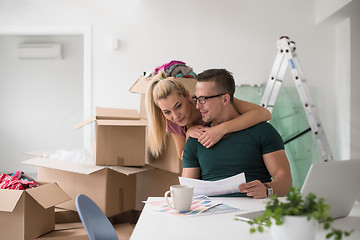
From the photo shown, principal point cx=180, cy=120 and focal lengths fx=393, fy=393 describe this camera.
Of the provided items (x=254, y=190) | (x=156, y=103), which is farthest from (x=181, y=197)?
(x=156, y=103)

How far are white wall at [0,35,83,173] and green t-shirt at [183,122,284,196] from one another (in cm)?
398

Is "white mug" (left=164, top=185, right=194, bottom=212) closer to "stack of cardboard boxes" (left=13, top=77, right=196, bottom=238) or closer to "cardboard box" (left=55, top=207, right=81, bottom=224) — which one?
"stack of cardboard boxes" (left=13, top=77, right=196, bottom=238)

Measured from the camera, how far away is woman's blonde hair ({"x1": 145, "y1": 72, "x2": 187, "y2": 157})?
82.0 inches

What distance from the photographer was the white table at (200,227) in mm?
985

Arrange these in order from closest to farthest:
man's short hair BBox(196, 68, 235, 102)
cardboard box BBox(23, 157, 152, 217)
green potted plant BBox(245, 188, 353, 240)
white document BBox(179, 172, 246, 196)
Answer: green potted plant BBox(245, 188, 353, 240) → white document BBox(179, 172, 246, 196) → man's short hair BBox(196, 68, 235, 102) → cardboard box BBox(23, 157, 152, 217)

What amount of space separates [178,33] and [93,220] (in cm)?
299

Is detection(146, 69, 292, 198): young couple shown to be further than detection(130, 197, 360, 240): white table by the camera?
Yes

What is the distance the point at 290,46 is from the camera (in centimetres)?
338

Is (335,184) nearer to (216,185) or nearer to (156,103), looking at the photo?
(216,185)

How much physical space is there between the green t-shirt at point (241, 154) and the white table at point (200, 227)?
504mm

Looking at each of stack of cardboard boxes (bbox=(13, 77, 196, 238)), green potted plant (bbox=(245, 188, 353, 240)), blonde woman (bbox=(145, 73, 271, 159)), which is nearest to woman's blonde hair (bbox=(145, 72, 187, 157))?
blonde woman (bbox=(145, 73, 271, 159))

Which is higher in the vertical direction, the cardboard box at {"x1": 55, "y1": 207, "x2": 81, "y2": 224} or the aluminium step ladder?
the aluminium step ladder

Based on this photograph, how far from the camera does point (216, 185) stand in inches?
57.4

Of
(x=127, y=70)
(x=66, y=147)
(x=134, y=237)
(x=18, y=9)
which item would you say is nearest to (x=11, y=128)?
(x=66, y=147)
